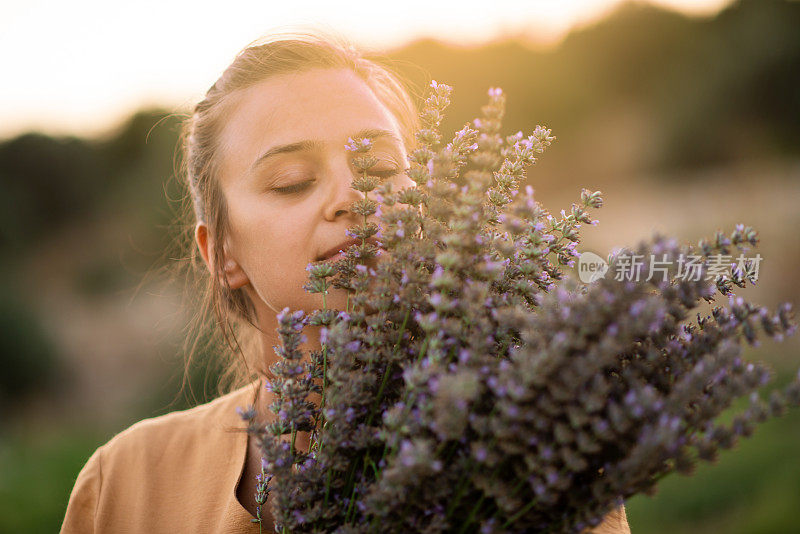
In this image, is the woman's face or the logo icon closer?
the logo icon

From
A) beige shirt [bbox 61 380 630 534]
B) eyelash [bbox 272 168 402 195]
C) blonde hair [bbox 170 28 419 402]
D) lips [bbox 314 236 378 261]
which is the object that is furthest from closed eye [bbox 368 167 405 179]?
beige shirt [bbox 61 380 630 534]

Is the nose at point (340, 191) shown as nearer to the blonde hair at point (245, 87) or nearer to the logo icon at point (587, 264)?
the blonde hair at point (245, 87)

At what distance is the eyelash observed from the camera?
156cm

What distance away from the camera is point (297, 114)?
5.24 feet

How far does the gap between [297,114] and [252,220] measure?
0.30 m

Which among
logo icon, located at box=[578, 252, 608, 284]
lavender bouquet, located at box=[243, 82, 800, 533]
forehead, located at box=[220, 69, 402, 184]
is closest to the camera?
lavender bouquet, located at box=[243, 82, 800, 533]

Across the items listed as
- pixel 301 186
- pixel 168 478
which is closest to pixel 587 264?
pixel 301 186

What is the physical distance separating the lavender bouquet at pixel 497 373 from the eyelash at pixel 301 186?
0.85 ft

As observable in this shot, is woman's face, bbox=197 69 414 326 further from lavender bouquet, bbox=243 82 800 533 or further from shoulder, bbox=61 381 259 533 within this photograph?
shoulder, bbox=61 381 259 533

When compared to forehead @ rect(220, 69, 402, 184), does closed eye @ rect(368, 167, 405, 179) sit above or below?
below

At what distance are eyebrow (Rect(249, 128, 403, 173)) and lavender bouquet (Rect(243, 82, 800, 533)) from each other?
25 cm

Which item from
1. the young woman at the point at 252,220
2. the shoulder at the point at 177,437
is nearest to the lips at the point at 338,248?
the young woman at the point at 252,220

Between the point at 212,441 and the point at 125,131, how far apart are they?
15.0 metres

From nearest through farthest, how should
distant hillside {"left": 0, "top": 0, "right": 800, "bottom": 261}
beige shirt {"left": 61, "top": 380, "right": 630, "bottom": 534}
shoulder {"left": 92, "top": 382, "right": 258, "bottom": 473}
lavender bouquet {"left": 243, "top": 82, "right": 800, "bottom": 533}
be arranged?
lavender bouquet {"left": 243, "top": 82, "right": 800, "bottom": 533}
beige shirt {"left": 61, "top": 380, "right": 630, "bottom": 534}
shoulder {"left": 92, "top": 382, "right": 258, "bottom": 473}
distant hillside {"left": 0, "top": 0, "right": 800, "bottom": 261}
